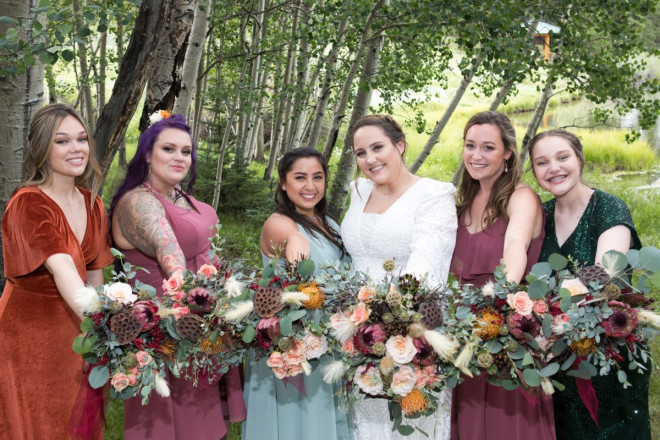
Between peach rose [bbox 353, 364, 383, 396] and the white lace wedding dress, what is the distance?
27.8 inches

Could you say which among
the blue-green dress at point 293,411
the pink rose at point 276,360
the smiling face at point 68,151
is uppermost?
the smiling face at point 68,151

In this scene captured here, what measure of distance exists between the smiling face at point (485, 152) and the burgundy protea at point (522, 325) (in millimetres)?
1151

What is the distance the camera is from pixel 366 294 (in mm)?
2771

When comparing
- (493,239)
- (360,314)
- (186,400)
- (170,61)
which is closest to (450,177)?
(170,61)

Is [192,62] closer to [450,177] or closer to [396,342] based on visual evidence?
[396,342]

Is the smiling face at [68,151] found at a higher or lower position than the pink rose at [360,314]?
higher

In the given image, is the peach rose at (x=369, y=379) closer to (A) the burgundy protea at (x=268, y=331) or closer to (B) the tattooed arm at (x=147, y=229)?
(A) the burgundy protea at (x=268, y=331)

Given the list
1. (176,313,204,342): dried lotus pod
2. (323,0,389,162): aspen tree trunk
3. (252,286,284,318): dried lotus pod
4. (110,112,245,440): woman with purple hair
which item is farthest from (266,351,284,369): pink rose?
(323,0,389,162): aspen tree trunk

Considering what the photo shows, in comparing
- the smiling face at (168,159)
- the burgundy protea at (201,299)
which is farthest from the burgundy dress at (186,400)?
the burgundy protea at (201,299)

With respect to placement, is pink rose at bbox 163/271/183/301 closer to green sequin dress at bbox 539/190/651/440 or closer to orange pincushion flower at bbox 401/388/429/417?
orange pincushion flower at bbox 401/388/429/417

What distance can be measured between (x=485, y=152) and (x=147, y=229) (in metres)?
1.91

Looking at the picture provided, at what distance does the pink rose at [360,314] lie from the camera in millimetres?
2730

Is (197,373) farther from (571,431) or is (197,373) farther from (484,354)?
(571,431)

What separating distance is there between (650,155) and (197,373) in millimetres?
18824
